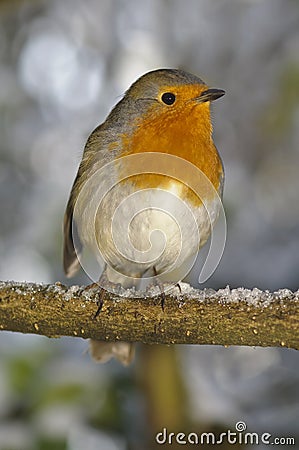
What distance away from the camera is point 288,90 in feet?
12.2

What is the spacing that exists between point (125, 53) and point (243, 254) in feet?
4.24

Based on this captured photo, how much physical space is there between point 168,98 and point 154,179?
0.36 m

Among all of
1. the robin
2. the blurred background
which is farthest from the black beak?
the blurred background

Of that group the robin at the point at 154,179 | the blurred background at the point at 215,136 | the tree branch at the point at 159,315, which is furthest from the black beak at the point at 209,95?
the blurred background at the point at 215,136

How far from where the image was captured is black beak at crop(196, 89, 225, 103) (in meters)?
2.62

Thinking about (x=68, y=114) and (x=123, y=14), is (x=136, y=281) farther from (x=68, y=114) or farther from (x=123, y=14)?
(x=123, y=14)

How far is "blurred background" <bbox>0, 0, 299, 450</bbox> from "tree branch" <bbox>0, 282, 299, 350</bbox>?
920 mm

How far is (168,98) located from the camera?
2736mm

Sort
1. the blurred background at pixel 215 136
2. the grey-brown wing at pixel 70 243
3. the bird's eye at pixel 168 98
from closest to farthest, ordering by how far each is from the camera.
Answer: the bird's eye at pixel 168 98
the grey-brown wing at pixel 70 243
the blurred background at pixel 215 136

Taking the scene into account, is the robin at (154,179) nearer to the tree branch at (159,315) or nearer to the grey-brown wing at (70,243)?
the grey-brown wing at (70,243)

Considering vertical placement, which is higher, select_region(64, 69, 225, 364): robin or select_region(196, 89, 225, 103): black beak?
select_region(196, 89, 225, 103): black beak

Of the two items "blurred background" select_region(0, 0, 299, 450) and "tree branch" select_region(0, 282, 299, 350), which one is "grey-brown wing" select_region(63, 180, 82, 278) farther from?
"tree branch" select_region(0, 282, 299, 350)

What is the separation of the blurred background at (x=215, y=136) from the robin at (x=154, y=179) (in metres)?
0.65

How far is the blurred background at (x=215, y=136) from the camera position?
3.28m
